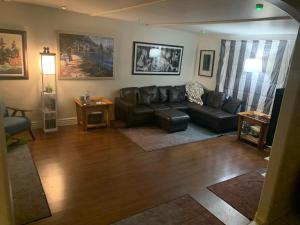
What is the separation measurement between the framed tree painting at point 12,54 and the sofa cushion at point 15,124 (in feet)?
2.89

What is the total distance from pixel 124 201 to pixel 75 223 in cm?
59

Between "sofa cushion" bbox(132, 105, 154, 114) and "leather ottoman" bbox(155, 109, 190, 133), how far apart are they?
0.62 feet

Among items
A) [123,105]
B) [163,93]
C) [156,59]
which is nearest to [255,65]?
[163,93]

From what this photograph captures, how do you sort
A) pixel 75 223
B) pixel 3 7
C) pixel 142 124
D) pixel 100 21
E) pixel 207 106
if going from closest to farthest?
1. pixel 75 223
2. pixel 3 7
3. pixel 100 21
4. pixel 142 124
5. pixel 207 106

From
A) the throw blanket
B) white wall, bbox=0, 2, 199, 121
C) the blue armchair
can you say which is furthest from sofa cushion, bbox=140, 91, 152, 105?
the blue armchair

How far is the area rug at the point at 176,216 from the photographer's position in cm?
234

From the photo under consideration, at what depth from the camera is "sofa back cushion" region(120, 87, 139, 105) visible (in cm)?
525

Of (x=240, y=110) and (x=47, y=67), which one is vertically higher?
(x=47, y=67)

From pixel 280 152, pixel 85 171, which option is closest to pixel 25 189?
pixel 85 171

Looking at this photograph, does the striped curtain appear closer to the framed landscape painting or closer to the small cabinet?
the framed landscape painting

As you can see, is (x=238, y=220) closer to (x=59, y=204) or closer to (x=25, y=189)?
(x=59, y=204)

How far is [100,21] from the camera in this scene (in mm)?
4797

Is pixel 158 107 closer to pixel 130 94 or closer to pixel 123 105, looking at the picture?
pixel 130 94

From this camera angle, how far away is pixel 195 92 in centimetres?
611
